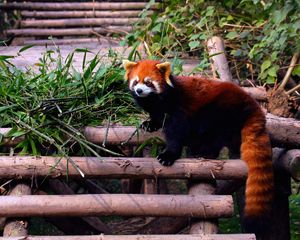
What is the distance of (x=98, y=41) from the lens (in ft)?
25.5

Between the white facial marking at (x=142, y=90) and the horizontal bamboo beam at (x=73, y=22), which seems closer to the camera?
the white facial marking at (x=142, y=90)

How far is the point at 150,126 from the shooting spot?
153 inches

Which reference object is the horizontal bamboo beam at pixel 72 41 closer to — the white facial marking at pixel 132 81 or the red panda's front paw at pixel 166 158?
the white facial marking at pixel 132 81

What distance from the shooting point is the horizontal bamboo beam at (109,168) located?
355 cm

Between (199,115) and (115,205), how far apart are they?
763 millimetres

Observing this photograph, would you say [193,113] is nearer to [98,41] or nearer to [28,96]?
[28,96]

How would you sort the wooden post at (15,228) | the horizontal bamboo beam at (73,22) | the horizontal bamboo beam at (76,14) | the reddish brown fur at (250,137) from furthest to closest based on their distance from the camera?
the horizontal bamboo beam at (76,14), the horizontal bamboo beam at (73,22), the reddish brown fur at (250,137), the wooden post at (15,228)

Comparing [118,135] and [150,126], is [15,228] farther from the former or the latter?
[150,126]

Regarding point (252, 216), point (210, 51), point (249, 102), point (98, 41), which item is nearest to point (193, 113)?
point (249, 102)

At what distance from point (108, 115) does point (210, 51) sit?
1627 mm

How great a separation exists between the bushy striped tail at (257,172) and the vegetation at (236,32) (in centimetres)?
115

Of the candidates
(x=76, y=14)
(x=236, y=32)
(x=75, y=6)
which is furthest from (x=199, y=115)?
(x=75, y=6)

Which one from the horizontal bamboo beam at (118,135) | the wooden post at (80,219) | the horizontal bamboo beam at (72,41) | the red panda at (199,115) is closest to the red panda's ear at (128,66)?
the red panda at (199,115)

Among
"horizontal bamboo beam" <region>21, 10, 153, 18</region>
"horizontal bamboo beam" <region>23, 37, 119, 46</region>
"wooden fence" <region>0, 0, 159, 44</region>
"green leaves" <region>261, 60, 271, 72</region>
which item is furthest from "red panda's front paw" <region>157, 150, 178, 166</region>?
"horizontal bamboo beam" <region>21, 10, 153, 18</region>
